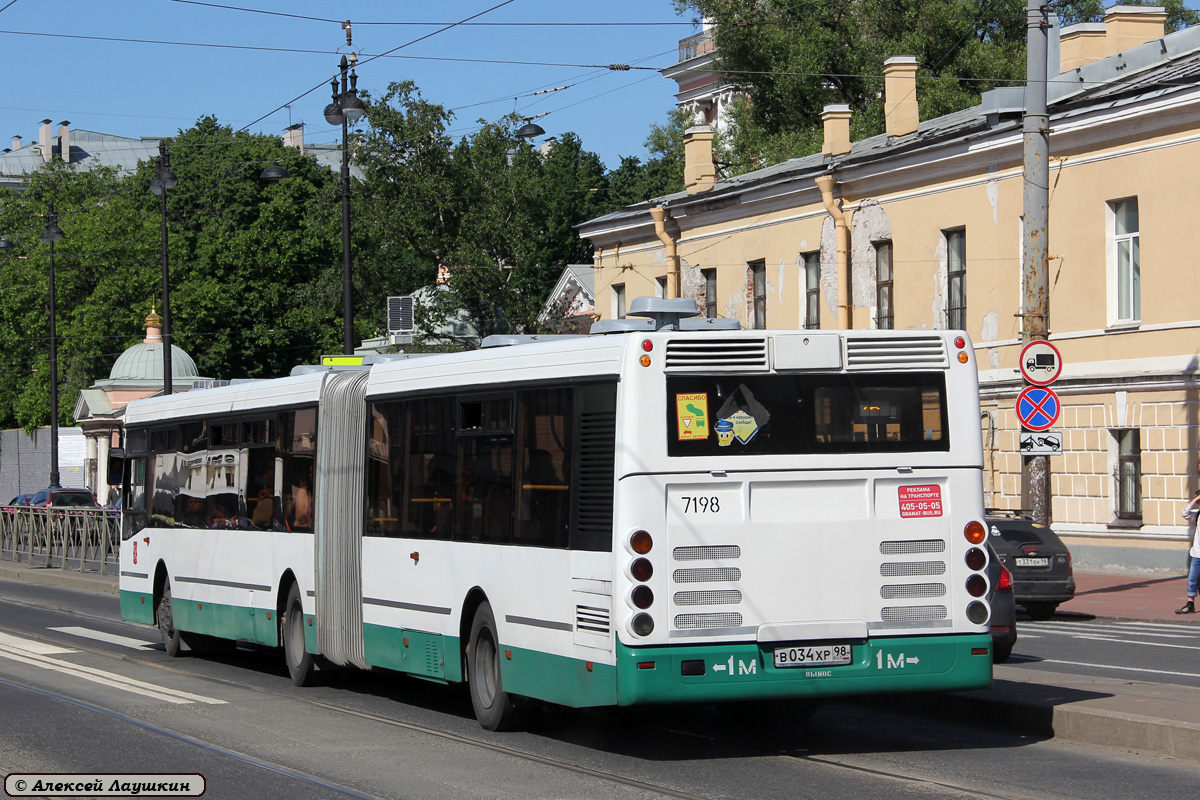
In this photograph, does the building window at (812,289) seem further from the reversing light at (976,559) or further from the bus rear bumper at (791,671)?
the bus rear bumper at (791,671)

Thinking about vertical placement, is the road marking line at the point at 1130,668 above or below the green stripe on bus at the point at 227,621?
below

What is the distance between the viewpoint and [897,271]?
35.3 m

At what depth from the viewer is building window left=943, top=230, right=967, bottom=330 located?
110 ft

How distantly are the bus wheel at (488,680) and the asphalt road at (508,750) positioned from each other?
14cm

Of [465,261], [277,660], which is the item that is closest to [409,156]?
[465,261]

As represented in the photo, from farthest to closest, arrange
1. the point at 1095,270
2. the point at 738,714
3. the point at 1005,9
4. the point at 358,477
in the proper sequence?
the point at 1005,9
the point at 1095,270
the point at 358,477
the point at 738,714

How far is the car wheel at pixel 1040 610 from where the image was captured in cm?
2172

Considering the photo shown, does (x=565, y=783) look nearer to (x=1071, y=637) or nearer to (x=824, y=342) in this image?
(x=824, y=342)

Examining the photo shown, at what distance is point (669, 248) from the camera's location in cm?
4362

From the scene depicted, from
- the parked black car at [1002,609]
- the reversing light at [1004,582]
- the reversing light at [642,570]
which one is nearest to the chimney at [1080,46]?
the parked black car at [1002,609]

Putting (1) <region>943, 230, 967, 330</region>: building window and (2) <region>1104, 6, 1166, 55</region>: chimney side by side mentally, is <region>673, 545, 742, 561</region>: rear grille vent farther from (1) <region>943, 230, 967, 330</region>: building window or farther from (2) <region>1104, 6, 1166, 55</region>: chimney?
(2) <region>1104, 6, 1166, 55</region>: chimney

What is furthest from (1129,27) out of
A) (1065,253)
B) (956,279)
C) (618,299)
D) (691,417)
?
(691,417)

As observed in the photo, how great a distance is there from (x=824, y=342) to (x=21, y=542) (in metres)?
31.3

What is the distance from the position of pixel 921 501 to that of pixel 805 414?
0.91 metres
